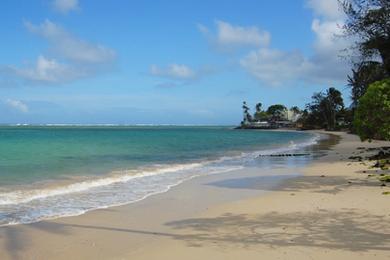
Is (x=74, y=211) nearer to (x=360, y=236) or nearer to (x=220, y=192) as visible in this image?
(x=220, y=192)

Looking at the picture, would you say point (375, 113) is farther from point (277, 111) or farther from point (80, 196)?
point (277, 111)

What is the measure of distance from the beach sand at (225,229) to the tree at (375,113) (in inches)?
126

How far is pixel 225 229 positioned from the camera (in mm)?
8617

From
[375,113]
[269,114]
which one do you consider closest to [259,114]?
[269,114]

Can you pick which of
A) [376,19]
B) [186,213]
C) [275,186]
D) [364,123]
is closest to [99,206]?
[186,213]

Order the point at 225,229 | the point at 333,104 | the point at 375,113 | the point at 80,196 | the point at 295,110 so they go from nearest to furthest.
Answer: the point at 225,229 → the point at 80,196 → the point at 375,113 → the point at 333,104 → the point at 295,110

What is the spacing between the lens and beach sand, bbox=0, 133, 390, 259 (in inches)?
275

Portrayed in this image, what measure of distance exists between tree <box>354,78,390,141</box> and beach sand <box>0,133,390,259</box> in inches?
126

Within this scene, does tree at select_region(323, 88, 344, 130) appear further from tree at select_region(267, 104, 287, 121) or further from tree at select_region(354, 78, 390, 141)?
tree at select_region(354, 78, 390, 141)

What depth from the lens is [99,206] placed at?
1165 cm

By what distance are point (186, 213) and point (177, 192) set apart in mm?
3721

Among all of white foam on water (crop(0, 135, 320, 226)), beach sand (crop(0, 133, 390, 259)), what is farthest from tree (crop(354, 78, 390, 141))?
white foam on water (crop(0, 135, 320, 226))

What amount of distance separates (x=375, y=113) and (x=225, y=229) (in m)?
10.0

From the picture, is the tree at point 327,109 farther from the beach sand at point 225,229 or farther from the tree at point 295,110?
the beach sand at point 225,229
